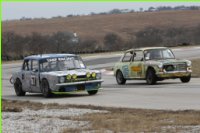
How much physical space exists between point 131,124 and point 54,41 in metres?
54.9

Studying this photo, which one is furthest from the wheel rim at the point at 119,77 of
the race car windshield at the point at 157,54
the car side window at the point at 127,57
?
the race car windshield at the point at 157,54

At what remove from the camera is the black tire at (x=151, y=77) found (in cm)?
2508

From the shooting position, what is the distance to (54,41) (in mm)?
66875

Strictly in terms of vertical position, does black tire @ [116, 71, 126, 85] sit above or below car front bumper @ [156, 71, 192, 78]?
below

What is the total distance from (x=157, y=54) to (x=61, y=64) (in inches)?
214

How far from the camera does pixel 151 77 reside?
82.7ft

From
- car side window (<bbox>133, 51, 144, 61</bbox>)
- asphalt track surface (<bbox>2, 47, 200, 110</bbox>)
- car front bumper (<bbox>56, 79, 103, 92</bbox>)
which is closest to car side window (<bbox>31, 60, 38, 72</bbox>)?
asphalt track surface (<bbox>2, 47, 200, 110</bbox>)

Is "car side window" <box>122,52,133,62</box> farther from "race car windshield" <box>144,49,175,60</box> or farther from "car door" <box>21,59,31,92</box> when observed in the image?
"car door" <box>21,59,31,92</box>

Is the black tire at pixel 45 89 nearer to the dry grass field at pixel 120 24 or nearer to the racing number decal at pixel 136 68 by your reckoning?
the racing number decal at pixel 136 68

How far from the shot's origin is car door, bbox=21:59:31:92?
23.1 metres

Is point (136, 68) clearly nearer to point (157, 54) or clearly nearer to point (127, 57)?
point (157, 54)

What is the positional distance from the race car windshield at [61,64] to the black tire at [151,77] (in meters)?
3.94

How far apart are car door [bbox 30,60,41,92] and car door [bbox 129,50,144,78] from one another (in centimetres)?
490

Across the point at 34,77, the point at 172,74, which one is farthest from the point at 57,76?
the point at 172,74
